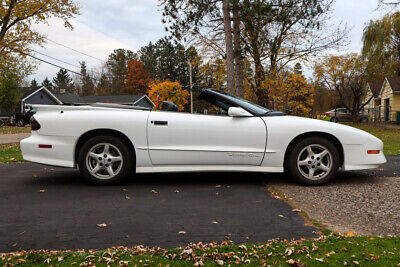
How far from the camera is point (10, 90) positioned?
118 ft

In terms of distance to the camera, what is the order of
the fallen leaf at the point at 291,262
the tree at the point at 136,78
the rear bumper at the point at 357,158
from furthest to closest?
the tree at the point at 136,78
the rear bumper at the point at 357,158
the fallen leaf at the point at 291,262

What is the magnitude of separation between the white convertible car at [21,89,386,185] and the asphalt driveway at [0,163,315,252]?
0.32m

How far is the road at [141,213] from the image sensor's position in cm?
271

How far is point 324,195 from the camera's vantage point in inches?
163

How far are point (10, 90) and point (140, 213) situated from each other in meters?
38.2

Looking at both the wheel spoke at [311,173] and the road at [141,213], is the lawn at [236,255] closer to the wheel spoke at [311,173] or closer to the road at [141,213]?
the road at [141,213]

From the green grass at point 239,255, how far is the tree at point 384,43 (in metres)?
33.5

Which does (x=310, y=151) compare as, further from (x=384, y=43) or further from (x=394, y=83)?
(x=384, y=43)

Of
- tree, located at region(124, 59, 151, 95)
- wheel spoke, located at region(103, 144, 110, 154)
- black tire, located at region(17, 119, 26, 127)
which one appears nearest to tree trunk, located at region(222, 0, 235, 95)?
wheel spoke, located at region(103, 144, 110, 154)

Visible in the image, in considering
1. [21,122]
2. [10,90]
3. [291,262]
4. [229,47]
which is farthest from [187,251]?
[10,90]

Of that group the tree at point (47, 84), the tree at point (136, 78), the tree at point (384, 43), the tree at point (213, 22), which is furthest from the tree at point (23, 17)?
the tree at point (47, 84)

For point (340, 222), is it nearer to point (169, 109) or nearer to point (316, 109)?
point (169, 109)

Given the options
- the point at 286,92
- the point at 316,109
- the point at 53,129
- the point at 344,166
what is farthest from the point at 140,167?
the point at 316,109

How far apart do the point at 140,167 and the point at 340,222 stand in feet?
8.38
